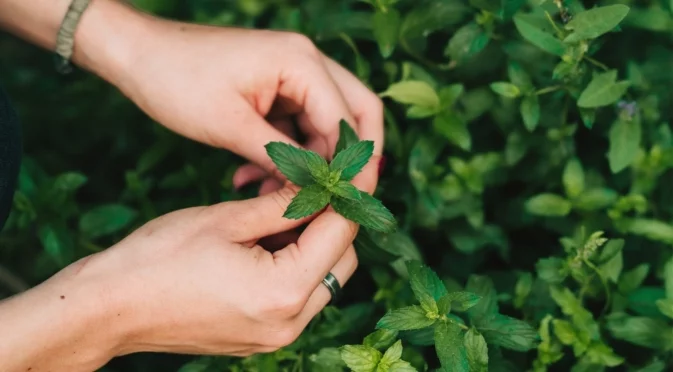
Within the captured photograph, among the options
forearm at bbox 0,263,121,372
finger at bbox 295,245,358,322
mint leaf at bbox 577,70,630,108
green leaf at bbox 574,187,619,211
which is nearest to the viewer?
forearm at bbox 0,263,121,372

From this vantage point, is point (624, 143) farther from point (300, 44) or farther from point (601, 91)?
point (300, 44)

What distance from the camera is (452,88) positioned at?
4.39ft

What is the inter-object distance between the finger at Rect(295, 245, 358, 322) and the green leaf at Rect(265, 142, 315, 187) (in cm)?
14

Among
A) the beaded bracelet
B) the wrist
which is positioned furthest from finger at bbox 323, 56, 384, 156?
the beaded bracelet

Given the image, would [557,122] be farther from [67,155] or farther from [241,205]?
[67,155]

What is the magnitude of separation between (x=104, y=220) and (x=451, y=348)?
0.72 metres

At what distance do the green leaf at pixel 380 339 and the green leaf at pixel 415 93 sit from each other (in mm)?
461

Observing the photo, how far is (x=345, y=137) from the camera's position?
44.1 inches

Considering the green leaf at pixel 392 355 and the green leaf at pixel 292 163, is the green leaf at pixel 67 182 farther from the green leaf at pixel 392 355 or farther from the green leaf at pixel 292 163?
the green leaf at pixel 392 355

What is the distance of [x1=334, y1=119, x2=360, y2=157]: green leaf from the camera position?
1.12 meters

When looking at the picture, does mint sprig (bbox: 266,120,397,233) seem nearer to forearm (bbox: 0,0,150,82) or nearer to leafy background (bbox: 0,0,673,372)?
leafy background (bbox: 0,0,673,372)

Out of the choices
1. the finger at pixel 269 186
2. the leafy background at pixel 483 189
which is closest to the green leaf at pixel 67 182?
the leafy background at pixel 483 189

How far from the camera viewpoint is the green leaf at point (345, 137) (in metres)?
1.12

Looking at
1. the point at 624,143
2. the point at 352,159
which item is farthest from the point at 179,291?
the point at 624,143
